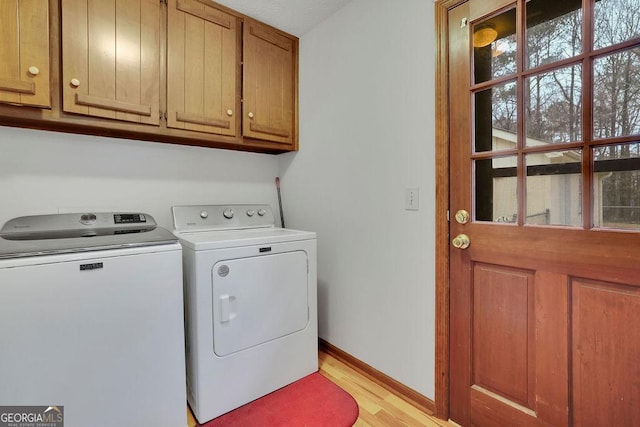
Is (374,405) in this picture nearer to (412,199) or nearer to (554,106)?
(412,199)

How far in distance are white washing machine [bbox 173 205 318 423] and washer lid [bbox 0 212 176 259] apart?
0.68 ft

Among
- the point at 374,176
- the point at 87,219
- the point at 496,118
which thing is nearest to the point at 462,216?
the point at 496,118

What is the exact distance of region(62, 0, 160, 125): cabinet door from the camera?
145 centimetres

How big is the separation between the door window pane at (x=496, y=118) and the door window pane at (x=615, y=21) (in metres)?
0.29

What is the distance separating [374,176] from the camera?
5.90ft

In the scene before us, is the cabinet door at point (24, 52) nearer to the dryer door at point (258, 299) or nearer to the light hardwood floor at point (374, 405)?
the dryer door at point (258, 299)

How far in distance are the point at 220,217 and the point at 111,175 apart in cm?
70

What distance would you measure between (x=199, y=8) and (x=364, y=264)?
189 centimetres

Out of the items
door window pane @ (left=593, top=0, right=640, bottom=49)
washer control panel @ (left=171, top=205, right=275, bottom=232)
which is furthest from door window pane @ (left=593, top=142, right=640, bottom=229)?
washer control panel @ (left=171, top=205, right=275, bottom=232)

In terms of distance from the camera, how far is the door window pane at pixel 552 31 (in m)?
1.11

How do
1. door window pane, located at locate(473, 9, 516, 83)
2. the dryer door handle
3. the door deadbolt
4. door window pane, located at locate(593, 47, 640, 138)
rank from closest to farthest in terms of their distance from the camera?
door window pane, located at locate(593, 47, 640, 138)
door window pane, located at locate(473, 9, 516, 83)
the door deadbolt
the dryer door handle

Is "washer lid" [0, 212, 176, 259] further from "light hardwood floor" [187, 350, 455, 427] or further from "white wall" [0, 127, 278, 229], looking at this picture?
"light hardwood floor" [187, 350, 455, 427]

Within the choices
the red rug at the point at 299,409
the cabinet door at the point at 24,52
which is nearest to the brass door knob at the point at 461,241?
the red rug at the point at 299,409

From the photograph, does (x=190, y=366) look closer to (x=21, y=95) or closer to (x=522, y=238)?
(x=21, y=95)
